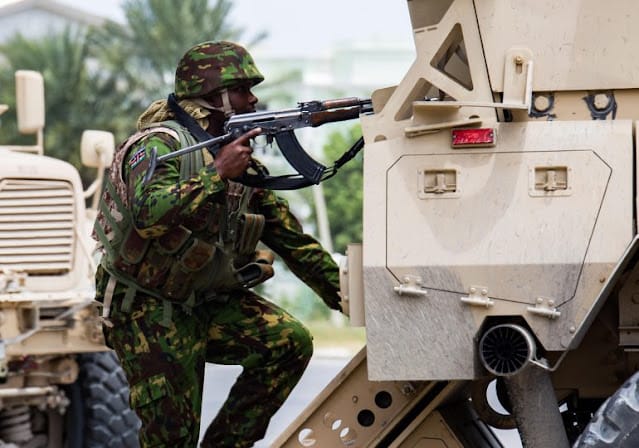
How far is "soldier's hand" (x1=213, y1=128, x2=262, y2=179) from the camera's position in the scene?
605 centimetres

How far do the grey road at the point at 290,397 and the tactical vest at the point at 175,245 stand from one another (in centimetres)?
423

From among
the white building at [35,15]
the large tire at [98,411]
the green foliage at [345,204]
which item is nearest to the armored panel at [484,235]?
the large tire at [98,411]

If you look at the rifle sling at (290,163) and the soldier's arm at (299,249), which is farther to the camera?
the soldier's arm at (299,249)

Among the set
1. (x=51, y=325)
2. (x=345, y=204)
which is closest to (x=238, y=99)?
(x=51, y=325)

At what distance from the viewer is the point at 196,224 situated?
21.3ft

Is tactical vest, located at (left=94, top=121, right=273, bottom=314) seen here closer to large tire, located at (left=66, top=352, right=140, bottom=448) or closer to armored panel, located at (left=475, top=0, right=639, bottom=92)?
armored panel, located at (left=475, top=0, right=639, bottom=92)

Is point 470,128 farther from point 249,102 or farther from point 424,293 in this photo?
point 249,102

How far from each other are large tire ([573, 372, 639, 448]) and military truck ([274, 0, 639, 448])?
0.96 feet

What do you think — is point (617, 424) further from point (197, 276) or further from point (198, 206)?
point (197, 276)

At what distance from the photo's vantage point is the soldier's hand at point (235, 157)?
238 inches

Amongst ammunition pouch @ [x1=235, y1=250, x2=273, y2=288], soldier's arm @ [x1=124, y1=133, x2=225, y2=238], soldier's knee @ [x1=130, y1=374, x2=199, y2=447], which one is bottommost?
soldier's knee @ [x1=130, y1=374, x2=199, y2=447]

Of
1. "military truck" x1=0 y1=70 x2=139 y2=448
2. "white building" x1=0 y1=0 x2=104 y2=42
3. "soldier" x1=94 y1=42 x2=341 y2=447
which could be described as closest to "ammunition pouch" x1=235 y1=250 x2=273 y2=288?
"soldier" x1=94 y1=42 x2=341 y2=447

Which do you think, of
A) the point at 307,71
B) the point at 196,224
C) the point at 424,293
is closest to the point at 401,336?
the point at 424,293

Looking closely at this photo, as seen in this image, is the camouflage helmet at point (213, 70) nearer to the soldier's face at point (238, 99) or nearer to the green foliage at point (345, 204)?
the soldier's face at point (238, 99)
